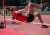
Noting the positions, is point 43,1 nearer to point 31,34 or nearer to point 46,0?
point 46,0

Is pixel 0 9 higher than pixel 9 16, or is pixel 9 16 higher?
pixel 0 9

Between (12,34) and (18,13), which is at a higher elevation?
(18,13)

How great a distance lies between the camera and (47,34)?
2.51 metres

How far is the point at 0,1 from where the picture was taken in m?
3.95

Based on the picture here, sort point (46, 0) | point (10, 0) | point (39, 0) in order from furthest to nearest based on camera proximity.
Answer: point (46, 0) < point (39, 0) < point (10, 0)

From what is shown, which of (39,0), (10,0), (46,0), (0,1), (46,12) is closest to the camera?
(10,0)

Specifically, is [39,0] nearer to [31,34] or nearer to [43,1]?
[43,1]

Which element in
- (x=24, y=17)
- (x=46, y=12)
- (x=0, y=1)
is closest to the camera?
(x=24, y=17)

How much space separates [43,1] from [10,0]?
165 cm

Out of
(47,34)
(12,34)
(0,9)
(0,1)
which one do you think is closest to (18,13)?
(12,34)

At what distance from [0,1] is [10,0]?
69 cm

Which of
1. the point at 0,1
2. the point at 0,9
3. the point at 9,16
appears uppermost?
the point at 0,1

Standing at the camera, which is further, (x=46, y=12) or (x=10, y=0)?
(x=46, y=12)

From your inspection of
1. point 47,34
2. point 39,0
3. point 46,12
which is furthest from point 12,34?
point 46,12
